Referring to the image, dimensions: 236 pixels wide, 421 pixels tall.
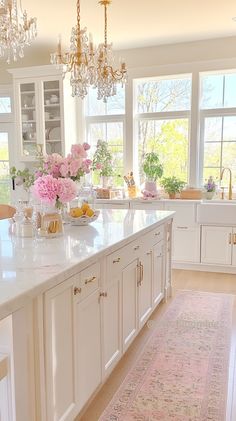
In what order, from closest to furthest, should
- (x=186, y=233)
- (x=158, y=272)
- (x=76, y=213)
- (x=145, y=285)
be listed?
(x=76, y=213) → (x=145, y=285) → (x=158, y=272) → (x=186, y=233)

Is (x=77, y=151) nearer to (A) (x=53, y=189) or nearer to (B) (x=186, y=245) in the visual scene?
(A) (x=53, y=189)

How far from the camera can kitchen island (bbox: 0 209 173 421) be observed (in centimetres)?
140

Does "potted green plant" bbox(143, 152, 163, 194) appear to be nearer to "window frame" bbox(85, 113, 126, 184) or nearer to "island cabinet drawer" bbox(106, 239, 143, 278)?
"window frame" bbox(85, 113, 126, 184)

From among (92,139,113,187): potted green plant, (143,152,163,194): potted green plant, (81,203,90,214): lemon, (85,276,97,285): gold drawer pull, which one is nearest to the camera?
(85,276,97,285): gold drawer pull

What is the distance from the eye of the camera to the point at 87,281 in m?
1.84

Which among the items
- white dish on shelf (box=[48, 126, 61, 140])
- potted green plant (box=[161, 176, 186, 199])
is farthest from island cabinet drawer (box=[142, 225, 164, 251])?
white dish on shelf (box=[48, 126, 61, 140])

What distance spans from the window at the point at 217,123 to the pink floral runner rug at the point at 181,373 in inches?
91.5

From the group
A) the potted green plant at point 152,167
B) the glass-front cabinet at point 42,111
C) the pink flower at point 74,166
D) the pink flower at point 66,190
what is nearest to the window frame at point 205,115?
the potted green plant at point 152,167

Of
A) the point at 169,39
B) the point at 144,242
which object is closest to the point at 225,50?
the point at 169,39

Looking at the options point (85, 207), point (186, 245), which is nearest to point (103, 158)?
point (186, 245)

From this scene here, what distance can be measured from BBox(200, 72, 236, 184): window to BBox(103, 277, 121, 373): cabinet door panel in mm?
3266

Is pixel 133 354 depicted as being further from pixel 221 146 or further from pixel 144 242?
pixel 221 146

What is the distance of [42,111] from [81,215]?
9.69 feet

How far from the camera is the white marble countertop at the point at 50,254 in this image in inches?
53.3
